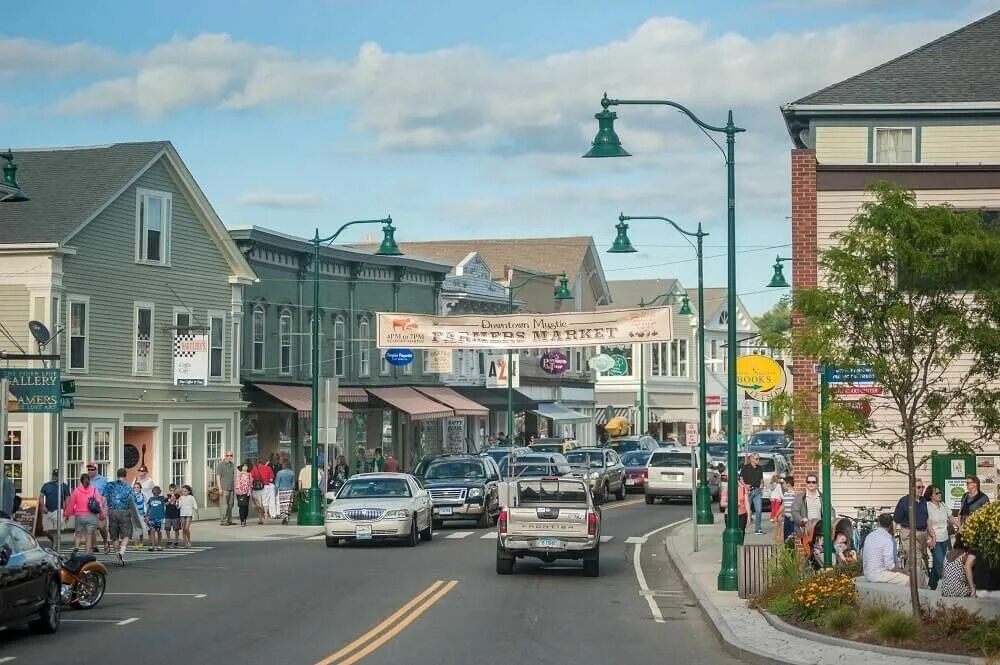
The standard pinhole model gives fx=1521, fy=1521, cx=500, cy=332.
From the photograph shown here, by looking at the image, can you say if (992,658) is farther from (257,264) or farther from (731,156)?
(257,264)

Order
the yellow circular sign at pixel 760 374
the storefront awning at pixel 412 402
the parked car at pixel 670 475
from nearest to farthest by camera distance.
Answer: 1. the yellow circular sign at pixel 760 374
2. the parked car at pixel 670 475
3. the storefront awning at pixel 412 402

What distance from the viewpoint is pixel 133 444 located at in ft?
138

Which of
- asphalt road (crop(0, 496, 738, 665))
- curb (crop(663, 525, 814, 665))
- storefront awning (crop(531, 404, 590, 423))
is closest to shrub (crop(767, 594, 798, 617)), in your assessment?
curb (crop(663, 525, 814, 665))

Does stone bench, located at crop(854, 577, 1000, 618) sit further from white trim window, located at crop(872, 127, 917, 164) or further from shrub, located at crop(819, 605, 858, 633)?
white trim window, located at crop(872, 127, 917, 164)

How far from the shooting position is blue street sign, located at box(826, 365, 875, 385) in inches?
683

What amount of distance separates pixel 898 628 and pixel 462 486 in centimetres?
2321

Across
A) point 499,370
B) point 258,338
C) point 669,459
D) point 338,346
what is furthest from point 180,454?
point 499,370

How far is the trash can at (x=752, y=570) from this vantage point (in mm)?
21734

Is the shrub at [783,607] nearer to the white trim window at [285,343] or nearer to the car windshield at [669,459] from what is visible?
the car windshield at [669,459]

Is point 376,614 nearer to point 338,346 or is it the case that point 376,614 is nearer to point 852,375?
point 852,375

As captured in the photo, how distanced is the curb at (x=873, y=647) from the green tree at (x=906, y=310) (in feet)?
3.47

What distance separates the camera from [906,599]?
1770 cm

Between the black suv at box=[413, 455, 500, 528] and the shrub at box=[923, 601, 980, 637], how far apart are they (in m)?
22.5

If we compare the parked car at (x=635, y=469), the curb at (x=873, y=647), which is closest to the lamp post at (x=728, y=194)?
the curb at (x=873, y=647)
